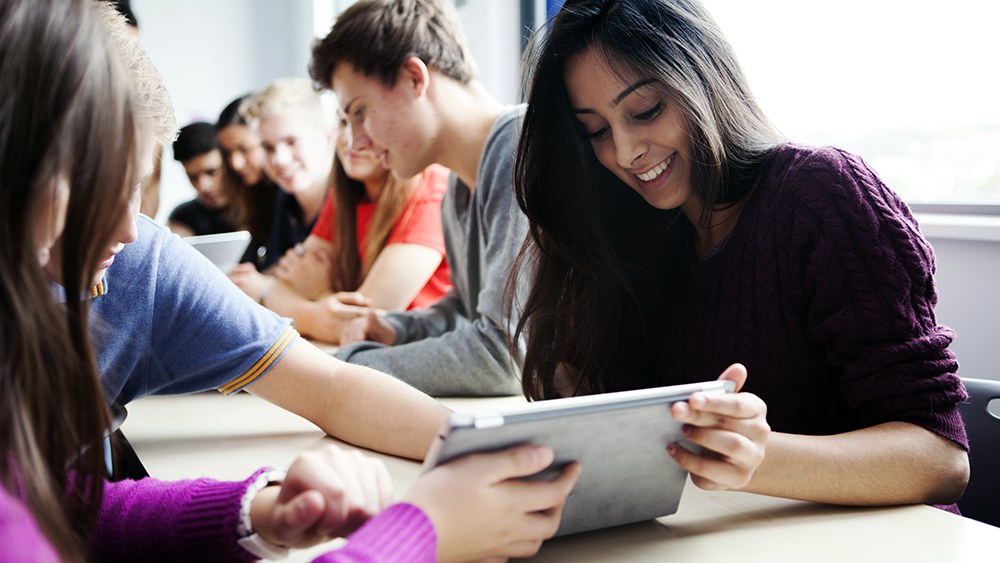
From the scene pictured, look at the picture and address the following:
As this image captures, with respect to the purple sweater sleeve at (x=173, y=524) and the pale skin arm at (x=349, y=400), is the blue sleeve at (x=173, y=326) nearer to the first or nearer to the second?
the pale skin arm at (x=349, y=400)

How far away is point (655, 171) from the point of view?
1161 mm

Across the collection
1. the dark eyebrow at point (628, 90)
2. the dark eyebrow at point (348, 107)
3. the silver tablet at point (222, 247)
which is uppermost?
the dark eyebrow at point (628, 90)

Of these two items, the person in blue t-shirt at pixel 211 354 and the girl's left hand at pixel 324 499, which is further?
the person in blue t-shirt at pixel 211 354

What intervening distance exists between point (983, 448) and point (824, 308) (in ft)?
1.07

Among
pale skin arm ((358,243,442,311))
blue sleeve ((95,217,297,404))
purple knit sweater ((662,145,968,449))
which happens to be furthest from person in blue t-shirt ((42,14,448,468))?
pale skin arm ((358,243,442,311))

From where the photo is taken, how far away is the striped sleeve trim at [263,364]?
1.08 metres

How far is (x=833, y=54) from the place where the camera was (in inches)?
76.7

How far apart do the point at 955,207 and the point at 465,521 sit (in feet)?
4.75

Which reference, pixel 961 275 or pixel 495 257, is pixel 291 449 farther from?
Answer: pixel 961 275

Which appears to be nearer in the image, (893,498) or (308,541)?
(308,541)

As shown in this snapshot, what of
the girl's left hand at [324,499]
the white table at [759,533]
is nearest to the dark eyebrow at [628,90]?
the white table at [759,533]

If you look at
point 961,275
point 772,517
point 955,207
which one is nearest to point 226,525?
point 772,517

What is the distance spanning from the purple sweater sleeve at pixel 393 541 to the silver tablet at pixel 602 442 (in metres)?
0.04

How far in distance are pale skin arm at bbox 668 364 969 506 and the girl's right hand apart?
0.14 metres
